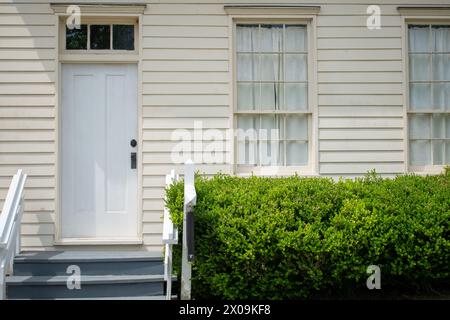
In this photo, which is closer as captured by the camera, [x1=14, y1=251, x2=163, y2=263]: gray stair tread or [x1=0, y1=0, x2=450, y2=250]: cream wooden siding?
[x1=14, y1=251, x2=163, y2=263]: gray stair tread

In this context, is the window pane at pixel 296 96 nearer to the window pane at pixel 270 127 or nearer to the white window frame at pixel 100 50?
the window pane at pixel 270 127

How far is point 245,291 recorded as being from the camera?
270 inches

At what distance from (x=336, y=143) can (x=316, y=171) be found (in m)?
0.47

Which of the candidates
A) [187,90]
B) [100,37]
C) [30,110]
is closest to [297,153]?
[187,90]


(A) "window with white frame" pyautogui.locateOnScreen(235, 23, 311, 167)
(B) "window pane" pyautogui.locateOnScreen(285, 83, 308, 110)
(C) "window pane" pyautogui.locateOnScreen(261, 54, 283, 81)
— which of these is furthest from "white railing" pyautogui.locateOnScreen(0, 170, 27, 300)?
(B) "window pane" pyautogui.locateOnScreen(285, 83, 308, 110)

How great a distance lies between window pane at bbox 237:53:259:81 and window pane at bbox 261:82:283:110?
193 mm

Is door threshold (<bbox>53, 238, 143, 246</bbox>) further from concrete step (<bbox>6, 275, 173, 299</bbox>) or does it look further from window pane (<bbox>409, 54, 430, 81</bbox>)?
window pane (<bbox>409, 54, 430, 81</bbox>)

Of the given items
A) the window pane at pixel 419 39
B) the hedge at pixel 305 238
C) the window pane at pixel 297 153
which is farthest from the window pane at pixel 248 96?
the window pane at pixel 419 39

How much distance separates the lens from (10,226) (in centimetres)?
682

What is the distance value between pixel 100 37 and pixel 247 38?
2.01m

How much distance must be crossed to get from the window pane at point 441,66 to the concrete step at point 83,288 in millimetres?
4823

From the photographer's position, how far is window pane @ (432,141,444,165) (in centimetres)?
848

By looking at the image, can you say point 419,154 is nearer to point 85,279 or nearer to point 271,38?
point 271,38

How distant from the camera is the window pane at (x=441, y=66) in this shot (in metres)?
8.53
